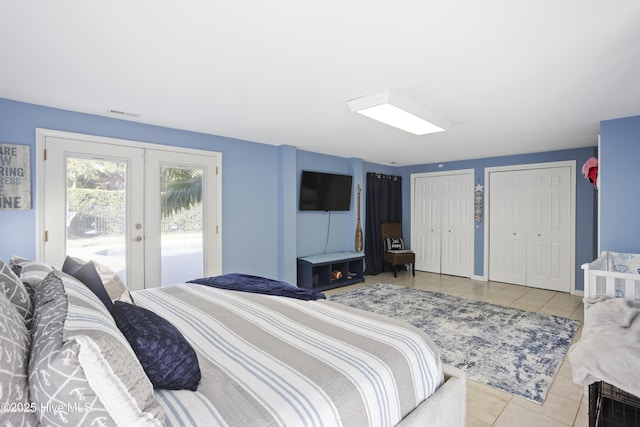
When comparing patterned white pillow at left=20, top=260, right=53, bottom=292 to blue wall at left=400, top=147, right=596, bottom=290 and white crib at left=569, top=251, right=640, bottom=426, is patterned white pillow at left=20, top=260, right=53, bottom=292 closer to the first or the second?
white crib at left=569, top=251, right=640, bottom=426

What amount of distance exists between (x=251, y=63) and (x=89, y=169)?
230 centimetres

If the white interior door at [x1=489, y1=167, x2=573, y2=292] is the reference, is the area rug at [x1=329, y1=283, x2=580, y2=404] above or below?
below

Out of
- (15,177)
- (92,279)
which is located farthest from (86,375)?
(15,177)

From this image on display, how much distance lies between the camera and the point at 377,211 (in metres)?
6.77

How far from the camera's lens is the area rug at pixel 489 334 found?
8.54ft

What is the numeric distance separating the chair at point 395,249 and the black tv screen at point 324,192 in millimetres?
1257

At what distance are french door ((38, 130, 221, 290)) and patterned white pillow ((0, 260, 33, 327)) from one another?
2379 millimetres

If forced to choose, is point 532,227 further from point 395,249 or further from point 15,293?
point 15,293

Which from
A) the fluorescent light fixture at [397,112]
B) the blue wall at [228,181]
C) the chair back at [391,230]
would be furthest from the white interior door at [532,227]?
the blue wall at [228,181]

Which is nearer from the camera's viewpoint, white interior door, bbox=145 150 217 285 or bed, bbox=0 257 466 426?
bed, bbox=0 257 466 426

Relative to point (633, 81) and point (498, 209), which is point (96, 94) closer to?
point (633, 81)

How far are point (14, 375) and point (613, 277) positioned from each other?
11.6 feet

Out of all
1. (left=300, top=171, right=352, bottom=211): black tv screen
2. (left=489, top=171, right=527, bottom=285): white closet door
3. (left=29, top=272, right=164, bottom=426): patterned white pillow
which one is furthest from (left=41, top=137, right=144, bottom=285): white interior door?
(left=489, top=171, right=527, bottom=285): white closet door

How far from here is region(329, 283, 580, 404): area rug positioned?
260 cm
